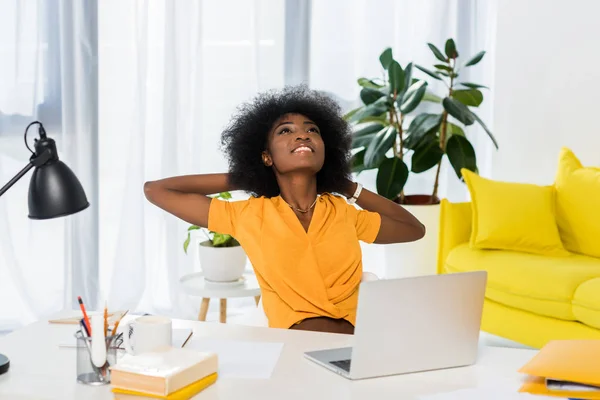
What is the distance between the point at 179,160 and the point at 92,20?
78cm

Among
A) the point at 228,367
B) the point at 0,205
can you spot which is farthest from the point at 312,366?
the point at 0,205

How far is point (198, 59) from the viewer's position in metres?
4.21

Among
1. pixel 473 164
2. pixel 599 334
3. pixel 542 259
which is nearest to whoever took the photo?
pixel 599 334

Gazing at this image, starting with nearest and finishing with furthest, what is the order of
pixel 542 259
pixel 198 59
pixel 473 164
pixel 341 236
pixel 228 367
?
pixel 228 367 < pixel 341 236 < pixel 542 259 < pixel 473 164 < pixel 198 59

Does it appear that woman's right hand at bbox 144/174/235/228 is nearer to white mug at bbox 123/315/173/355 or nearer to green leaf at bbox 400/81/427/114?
white mug at bbox 123/315/173/355

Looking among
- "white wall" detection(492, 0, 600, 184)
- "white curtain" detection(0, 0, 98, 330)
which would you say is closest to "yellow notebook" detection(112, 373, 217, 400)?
"white curtain" detection(0, 0, 98, 330)

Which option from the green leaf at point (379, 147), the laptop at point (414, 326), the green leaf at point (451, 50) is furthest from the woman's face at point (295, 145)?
the green leaf at point (451, 50)

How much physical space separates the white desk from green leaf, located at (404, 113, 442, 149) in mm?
2163

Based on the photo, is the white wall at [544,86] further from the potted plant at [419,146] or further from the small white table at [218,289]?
the small white table at [218,289]

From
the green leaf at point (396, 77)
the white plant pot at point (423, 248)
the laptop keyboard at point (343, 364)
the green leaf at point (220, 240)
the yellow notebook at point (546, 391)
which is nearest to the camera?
the yellow notebook at point (546, 391)

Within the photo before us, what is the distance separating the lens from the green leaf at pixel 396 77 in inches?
154

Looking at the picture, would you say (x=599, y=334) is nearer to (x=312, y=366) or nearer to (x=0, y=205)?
(x=312, y=366)

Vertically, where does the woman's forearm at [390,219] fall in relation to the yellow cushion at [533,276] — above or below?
above

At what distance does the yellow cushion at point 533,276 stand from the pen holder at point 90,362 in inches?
83.6
